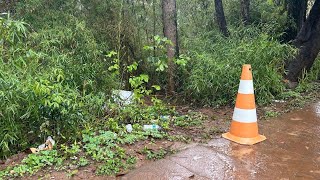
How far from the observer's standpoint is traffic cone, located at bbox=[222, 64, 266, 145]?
343cm

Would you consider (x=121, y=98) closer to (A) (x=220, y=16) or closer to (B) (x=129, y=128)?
(B) (x=129, y=128)

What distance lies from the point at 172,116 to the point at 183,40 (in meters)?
3.32

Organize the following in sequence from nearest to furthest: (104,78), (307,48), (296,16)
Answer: (104,78)
(307,48)
(296,16)

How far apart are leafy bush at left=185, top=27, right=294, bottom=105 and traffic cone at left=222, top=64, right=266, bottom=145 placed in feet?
4.06

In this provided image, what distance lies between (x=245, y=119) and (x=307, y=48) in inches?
138

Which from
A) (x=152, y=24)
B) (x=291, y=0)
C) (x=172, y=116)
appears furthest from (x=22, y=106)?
(x=291, y=0)

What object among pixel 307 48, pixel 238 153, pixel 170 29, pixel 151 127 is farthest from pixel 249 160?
pixel 307 48

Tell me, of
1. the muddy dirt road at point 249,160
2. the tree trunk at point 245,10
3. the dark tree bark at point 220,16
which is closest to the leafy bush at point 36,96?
the muddy dirt road at point 249,160

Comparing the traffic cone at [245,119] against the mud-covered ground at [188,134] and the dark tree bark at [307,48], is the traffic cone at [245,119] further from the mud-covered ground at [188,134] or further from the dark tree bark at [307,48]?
the dark tree bark at [307,48]

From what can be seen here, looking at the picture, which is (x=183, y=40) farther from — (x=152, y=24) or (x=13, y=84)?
(x=13, y=84)

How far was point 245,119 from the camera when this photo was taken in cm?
346

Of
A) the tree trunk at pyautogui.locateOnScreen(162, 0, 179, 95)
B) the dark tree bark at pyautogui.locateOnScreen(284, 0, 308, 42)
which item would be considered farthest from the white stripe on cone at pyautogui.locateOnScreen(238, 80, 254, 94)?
the dark tree bark at pyautogui.locateOnScreen(284, 0, 308, 42)

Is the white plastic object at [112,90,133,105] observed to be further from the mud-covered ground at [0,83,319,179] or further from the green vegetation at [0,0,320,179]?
the mud-covered ground at [0,83,319,179]

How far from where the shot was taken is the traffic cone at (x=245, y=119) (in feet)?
11.2
